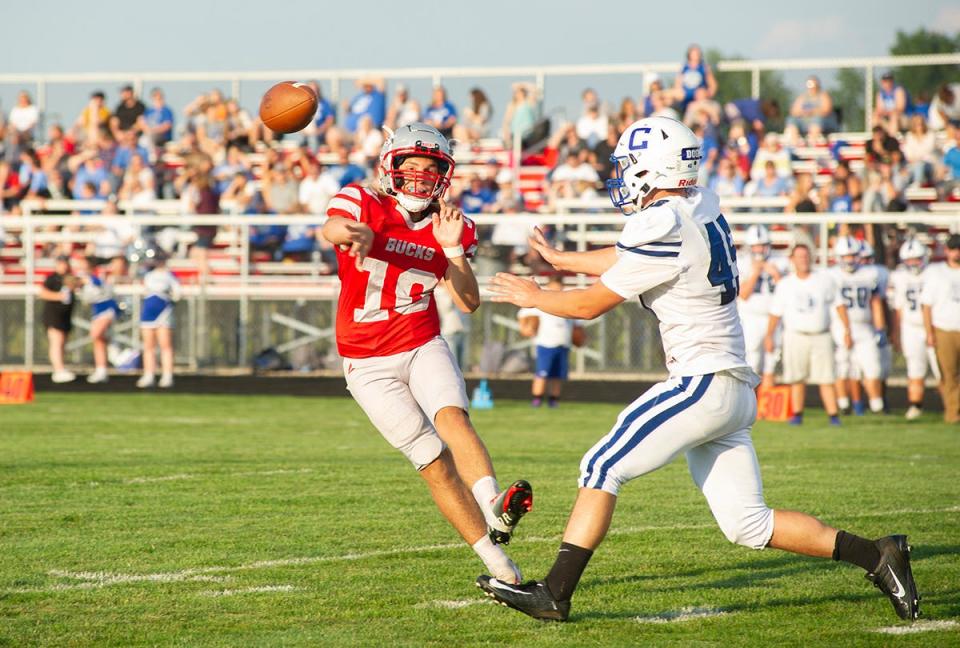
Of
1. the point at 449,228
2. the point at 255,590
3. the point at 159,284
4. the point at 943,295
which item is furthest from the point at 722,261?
the point at 159,284

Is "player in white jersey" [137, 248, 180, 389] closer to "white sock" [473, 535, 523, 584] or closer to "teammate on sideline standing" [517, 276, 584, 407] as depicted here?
"teammate on sideline standing" [517, 276, 584, 407]

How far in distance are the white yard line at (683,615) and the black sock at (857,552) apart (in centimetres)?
48

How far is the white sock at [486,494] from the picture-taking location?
532 cm

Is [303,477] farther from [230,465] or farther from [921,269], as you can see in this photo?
[921,269]

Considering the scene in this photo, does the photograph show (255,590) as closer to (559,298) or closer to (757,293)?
(559,298)

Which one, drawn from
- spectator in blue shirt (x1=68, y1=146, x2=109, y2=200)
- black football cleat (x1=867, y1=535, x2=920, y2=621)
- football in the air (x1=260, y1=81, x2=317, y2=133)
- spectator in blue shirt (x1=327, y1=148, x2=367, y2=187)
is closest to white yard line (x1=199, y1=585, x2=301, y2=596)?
black football cleat (x1=867, y1=535, x2=920, y2=621)

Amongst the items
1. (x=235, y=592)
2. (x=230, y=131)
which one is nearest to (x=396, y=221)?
(x=235, y=592)

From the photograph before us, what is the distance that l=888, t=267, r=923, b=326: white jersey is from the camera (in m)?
15.4

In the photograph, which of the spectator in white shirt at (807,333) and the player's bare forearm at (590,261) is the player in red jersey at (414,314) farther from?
the spectator in white shirt at (807,333)

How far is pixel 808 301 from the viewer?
46.5 ft

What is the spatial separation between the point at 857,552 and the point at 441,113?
58.6 ft

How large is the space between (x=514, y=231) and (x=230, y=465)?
10157mm

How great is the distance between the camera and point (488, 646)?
4.62 meters

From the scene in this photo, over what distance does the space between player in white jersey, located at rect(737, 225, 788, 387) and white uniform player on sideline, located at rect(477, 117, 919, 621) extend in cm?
1049
